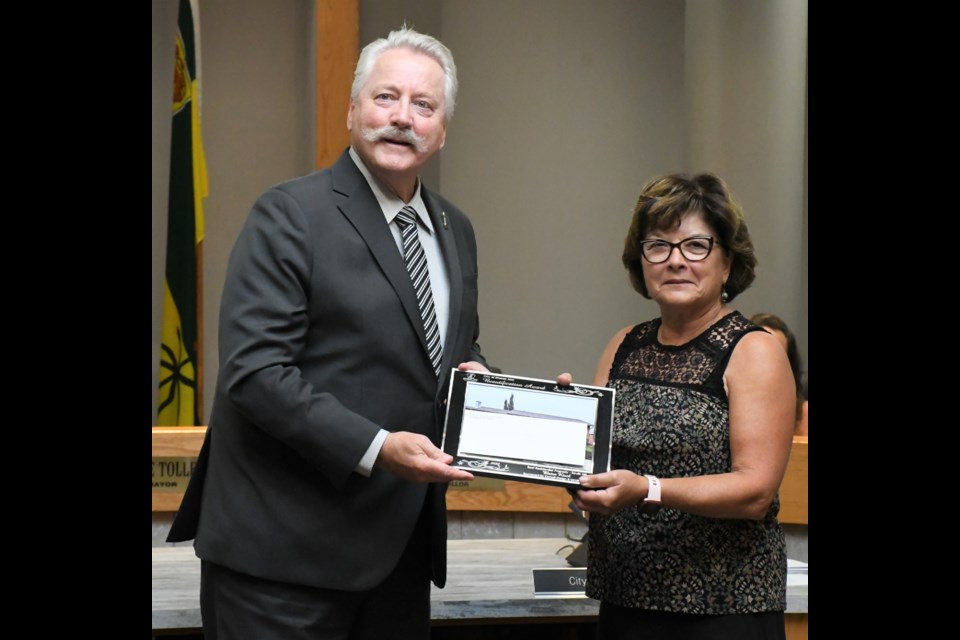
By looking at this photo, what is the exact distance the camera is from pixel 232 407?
195 cm

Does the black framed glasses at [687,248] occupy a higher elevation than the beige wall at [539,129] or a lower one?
lower

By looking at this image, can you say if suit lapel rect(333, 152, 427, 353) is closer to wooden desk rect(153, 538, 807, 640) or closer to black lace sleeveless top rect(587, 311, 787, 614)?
black lace sleeveless top rect(587, 311, 787, 614)

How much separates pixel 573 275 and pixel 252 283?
4.86 meters

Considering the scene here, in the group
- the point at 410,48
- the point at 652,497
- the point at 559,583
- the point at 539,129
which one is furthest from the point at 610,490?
the point at 539,129

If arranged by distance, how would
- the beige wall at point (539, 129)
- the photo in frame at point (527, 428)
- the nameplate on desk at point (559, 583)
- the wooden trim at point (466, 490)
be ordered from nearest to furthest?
the photo in frame at point (527, 428)
the nameplate on desk at point (559, 583)
the wooden trim at point (466, 490)
the beige wall at point (539, 129)

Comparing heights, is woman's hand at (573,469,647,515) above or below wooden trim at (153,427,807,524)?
above

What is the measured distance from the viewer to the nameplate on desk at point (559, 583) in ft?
9.22

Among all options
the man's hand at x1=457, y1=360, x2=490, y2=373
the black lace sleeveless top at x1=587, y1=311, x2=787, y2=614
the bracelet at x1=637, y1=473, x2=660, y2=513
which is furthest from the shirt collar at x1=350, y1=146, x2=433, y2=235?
the bracelet at x1=637, y1=473, x2=660, y2=513

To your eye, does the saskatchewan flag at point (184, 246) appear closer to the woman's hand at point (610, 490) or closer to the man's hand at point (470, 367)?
the man's hand at point (470, 367)

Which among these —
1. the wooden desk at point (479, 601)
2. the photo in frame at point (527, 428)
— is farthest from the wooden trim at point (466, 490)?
the photo in frame at point (527, 428)

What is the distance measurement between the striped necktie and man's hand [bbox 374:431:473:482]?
185 millimetres

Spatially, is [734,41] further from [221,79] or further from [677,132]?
[221,79]

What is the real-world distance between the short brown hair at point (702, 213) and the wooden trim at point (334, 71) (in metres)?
1.99

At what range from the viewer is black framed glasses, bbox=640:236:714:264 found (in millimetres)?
2109
